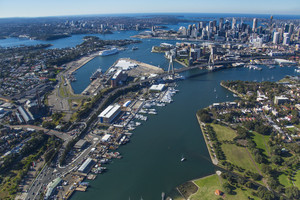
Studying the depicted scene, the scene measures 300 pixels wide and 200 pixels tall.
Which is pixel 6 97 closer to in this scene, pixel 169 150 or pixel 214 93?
pixel 169 150

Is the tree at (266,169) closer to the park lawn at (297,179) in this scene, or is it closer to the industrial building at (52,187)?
the park lawn at (297,179)

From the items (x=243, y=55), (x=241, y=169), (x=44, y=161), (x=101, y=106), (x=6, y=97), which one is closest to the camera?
(x=241, y=169)

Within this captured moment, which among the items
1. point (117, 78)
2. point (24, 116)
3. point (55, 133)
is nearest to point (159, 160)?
point (55, 133)

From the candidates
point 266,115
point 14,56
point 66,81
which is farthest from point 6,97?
point 266,115

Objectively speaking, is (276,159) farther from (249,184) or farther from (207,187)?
(207,187)

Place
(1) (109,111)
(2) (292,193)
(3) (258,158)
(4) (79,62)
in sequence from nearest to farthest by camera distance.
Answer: (2) (292,193), (3) (258,158), (1) (109,111), (4) (79,62)
